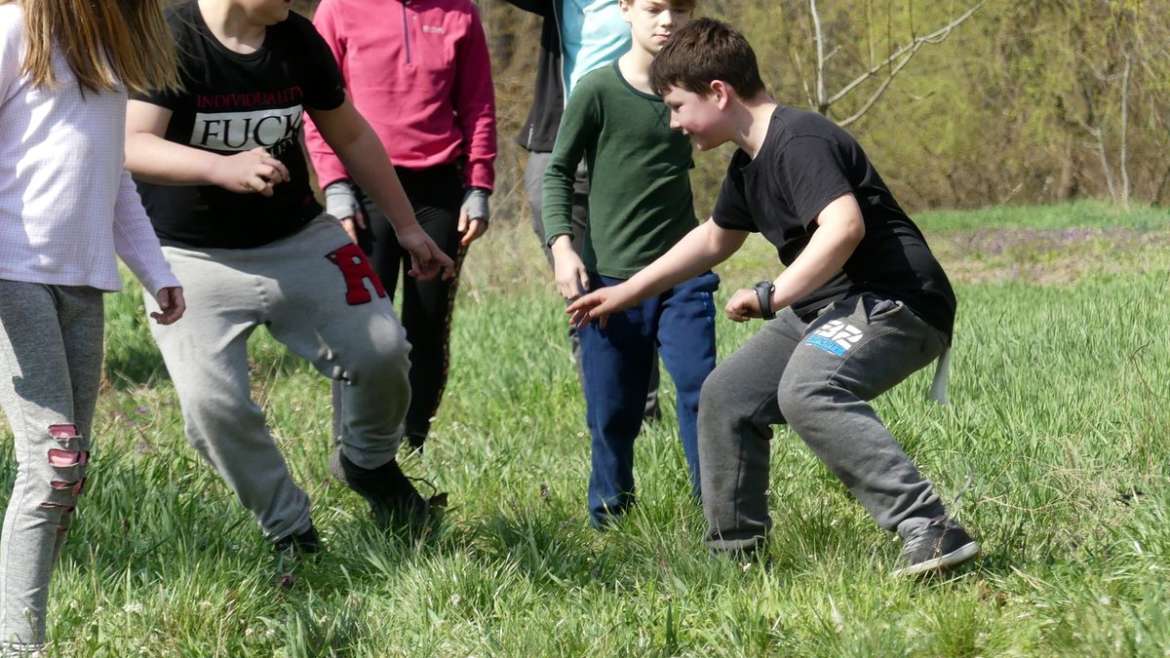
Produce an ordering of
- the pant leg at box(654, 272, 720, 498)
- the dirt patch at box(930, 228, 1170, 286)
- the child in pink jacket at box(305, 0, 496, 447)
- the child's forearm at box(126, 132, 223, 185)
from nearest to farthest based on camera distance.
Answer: the child's forearm at box(126, 132, 223, 185)
the pant leg at box(654, 272, 720, 498)
the child in pink jacket at box(305, 0, 496, 447)
the dirt patch at box(930, 228, 1170, 286)

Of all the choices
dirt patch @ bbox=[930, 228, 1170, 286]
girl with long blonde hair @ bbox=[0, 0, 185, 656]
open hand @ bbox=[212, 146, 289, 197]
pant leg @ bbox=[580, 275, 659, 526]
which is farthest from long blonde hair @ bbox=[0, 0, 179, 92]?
dirt patch @ bbox=[930, 228, 1170, 286]

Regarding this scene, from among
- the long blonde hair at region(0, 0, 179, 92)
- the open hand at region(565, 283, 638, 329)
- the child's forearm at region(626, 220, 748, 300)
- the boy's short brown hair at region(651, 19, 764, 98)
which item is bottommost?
the open hand at region(565, 283, 638, 329)

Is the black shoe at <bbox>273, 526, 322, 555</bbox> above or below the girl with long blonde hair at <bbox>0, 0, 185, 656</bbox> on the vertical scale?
below

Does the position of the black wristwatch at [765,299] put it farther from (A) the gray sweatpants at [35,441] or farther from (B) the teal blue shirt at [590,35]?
(B) the teal blue shirt at [590,35]

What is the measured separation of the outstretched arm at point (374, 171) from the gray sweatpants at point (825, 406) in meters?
1.02

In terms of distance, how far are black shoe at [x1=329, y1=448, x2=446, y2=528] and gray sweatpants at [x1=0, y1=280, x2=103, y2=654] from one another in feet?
3.65

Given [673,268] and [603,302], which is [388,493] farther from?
[673,268]

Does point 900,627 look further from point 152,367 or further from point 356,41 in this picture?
point 152,367

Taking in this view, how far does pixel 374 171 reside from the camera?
3988mm

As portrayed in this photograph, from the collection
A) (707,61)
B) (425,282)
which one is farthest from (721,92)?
(425,282)

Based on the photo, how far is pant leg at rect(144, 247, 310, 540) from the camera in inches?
140

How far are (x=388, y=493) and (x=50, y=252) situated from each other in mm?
1380

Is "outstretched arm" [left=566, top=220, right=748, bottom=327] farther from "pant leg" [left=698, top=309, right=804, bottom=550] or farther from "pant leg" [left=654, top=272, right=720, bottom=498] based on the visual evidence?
"pant leg" [left=654, top=272, right=720, bottom=498]

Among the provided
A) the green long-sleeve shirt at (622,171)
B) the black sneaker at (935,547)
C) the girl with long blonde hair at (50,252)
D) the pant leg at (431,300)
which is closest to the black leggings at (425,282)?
the pant leg at (431,300)
